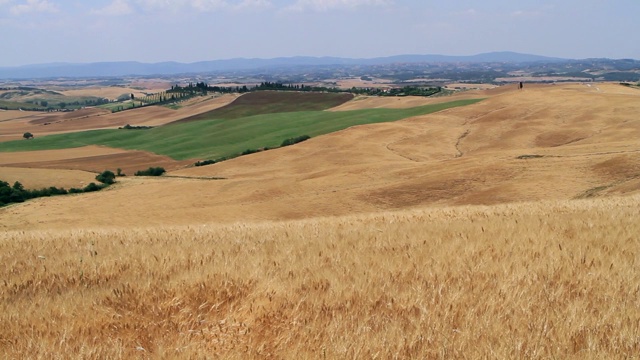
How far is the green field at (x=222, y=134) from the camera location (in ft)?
315

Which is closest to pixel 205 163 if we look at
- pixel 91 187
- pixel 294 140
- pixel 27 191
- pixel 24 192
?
pixel 294 140

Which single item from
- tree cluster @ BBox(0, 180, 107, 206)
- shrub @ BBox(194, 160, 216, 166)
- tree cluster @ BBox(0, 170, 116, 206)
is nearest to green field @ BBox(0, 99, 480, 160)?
shrub @ BBox(194, 160, 216, 166)

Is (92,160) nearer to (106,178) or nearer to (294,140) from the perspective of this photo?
(106,178)

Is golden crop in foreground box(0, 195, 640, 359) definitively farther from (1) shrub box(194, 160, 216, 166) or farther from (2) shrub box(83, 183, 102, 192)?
(1) shrub box(194, 160, 216, 166)

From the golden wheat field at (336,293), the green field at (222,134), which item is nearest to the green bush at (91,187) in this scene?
the green field at (222,134)

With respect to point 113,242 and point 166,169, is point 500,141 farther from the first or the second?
point 113,242

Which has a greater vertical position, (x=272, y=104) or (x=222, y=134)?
(x=272, y=104)

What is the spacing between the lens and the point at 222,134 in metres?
108

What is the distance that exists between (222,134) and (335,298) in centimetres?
10476

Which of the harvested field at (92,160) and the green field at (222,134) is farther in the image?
the green field at (222,134)

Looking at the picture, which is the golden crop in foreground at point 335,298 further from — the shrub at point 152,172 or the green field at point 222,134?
the green field at point 222,134

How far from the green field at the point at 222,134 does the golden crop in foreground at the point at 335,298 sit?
3162 inches

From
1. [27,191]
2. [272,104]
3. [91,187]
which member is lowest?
[91,187]

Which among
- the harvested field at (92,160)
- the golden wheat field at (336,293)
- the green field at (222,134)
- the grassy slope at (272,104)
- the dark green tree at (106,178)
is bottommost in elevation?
the harvested field at (92,160)
